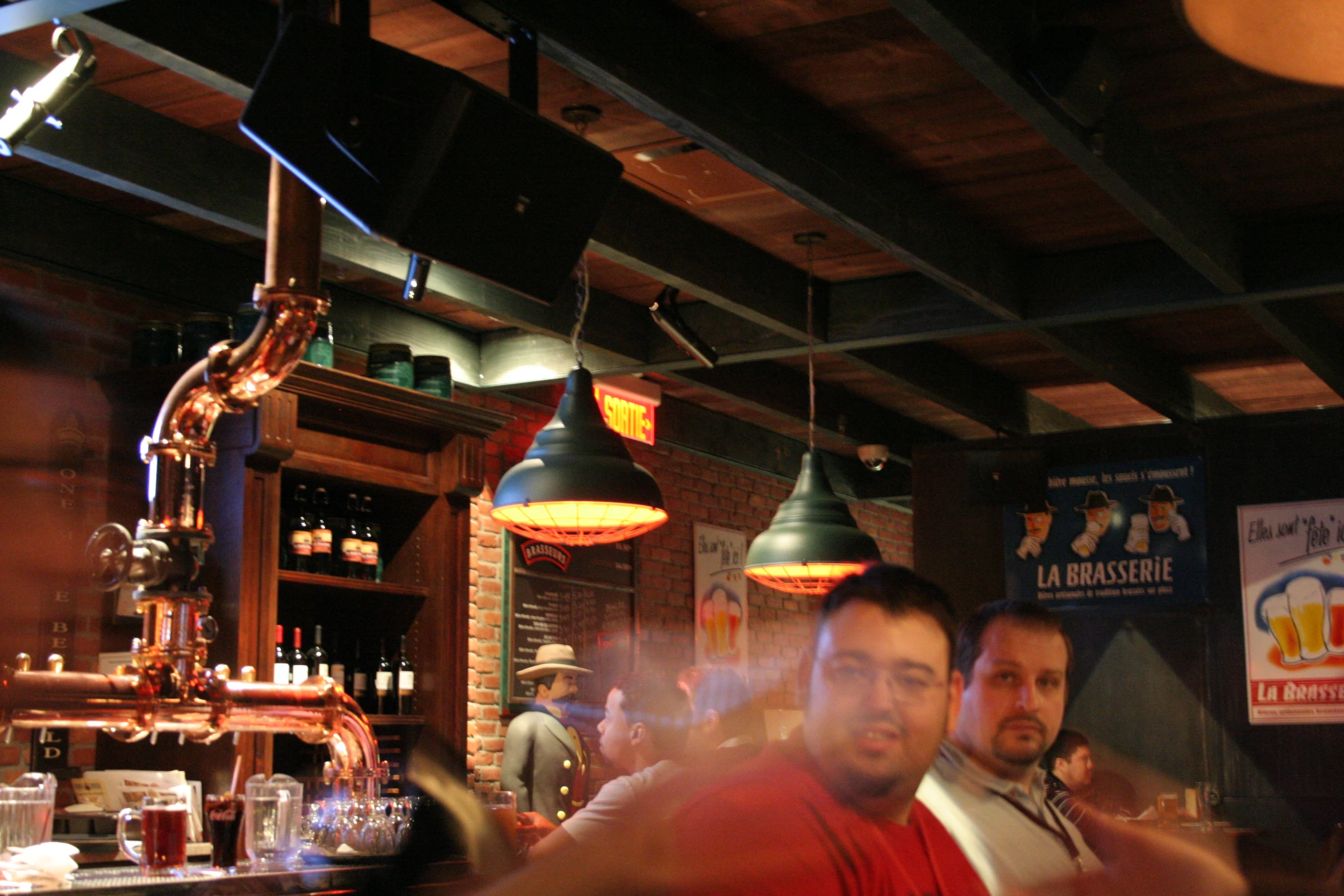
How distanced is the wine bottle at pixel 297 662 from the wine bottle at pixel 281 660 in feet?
0.05

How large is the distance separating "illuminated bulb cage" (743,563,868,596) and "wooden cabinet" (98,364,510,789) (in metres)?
1.18

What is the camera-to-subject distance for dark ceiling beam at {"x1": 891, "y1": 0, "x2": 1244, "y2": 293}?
3.15 m

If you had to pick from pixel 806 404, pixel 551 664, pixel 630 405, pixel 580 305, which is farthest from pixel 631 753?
pixel 806 404

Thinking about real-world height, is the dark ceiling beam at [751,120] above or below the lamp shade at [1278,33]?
above

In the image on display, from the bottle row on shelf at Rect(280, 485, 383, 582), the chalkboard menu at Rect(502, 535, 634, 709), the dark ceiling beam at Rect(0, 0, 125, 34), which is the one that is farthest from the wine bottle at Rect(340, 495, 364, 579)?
the dark ceiling beam at Rect(0, 0, 125, 34)

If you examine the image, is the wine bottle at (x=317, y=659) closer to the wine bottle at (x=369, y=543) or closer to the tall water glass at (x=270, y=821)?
the wine bottle at (x=369, y=543)

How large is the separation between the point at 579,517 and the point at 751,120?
1.29 m

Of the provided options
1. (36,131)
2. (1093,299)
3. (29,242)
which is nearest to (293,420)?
(29,242)

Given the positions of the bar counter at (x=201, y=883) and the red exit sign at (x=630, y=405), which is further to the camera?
the red exit sign at (x=630, y=405)

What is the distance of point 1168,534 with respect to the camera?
6.69 metres

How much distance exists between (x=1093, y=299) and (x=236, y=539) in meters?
3.15

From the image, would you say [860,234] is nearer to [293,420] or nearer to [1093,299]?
[1093,299]

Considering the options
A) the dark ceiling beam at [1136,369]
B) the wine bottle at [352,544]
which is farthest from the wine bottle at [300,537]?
the dark ceiling beam at [1136,369]

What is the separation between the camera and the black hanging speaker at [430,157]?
2.01 m
